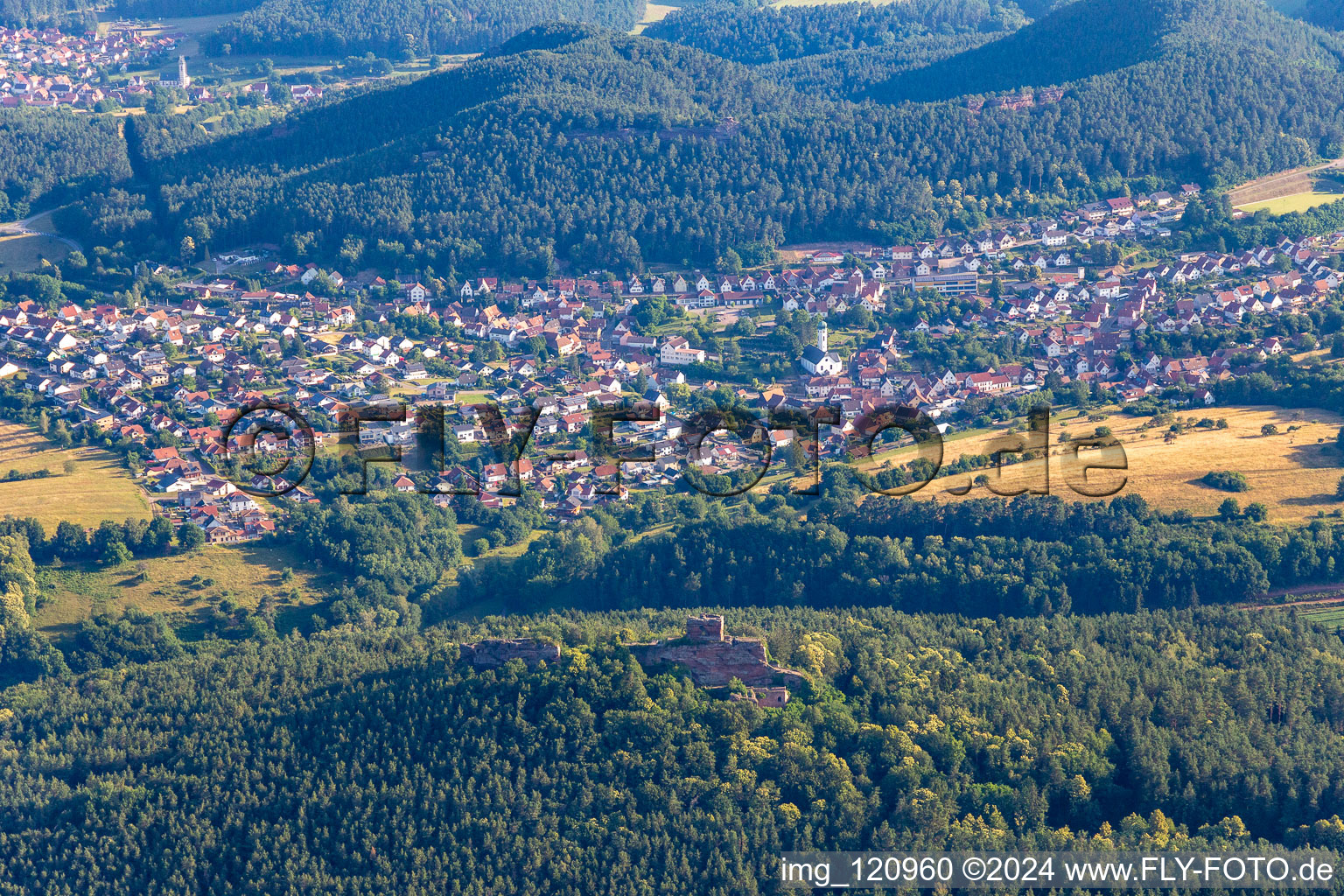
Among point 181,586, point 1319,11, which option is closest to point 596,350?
point 181,586

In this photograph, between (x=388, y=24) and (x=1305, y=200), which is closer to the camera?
(x=1305, y=200)

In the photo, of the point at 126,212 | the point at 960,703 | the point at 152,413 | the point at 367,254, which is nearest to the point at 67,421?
the point at 152,413

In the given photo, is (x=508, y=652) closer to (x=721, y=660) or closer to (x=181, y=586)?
(x=721, y=660)

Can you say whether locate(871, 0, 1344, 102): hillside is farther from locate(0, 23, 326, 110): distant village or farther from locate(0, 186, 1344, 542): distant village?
locate(0, 23, 326, 110): distant village

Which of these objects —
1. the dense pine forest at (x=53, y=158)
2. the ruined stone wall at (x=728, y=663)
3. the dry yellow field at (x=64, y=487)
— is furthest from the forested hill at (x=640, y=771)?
the dense pine forest at (x=53, y=158)

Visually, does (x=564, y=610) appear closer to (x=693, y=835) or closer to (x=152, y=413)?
(x=693, y=835)

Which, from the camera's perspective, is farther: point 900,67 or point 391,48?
point 391,48

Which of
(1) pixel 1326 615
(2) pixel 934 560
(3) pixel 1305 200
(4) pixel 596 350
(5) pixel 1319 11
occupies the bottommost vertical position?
(1) pixel 1326 615
